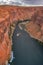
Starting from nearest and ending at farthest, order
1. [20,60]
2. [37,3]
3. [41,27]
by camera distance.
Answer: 1. [20,60]
2. [41,27]
3. [37,3]

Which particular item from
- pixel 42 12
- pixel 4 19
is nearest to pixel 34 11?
pixel 42 12

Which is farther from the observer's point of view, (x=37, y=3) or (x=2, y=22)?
(x=37, y=3)

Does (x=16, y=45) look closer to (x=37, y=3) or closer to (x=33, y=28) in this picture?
(x=33, y=28)

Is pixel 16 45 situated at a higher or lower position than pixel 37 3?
lower

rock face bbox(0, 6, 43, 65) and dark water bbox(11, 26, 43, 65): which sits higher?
rock face bbox(0, 6, 43, 65)

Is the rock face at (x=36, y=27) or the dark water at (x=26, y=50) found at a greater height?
the rock face at (x=36, y=27)
